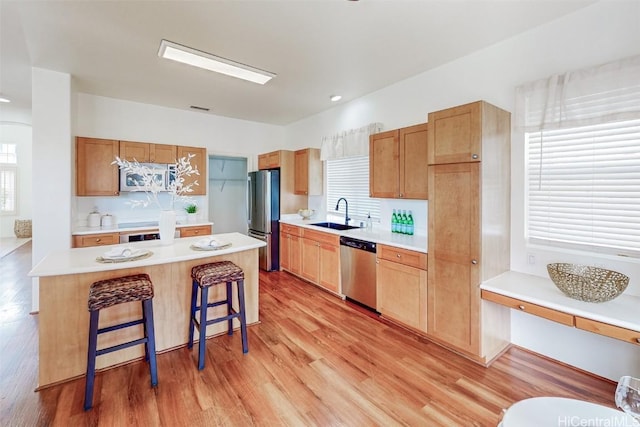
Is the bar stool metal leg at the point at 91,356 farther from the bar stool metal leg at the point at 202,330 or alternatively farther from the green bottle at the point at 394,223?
the green bottle at the point at 394,223

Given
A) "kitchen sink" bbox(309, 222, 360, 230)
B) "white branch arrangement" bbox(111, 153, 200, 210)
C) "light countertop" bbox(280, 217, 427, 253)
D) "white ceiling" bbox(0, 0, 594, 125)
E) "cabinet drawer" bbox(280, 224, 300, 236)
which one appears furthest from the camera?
"cabinet drawer" bbox(280, 224, 300, 236)

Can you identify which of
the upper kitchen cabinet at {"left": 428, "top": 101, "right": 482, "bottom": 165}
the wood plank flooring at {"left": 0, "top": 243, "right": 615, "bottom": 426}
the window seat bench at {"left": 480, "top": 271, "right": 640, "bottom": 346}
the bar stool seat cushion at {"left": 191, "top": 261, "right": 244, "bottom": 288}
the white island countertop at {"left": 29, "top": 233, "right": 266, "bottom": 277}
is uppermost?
the upper kitchen cabinet at {"left": 428, "top": 101, "right": 482, "bottom": 165}

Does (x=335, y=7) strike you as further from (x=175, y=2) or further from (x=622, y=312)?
(x=622, y=312)

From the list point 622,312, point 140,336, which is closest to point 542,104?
point 622,312

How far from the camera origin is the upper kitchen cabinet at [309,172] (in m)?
4.90

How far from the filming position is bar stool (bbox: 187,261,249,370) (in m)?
2.36

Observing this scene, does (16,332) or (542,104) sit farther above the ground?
(542,104)

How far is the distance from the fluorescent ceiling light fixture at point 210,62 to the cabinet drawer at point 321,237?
216 centimetres

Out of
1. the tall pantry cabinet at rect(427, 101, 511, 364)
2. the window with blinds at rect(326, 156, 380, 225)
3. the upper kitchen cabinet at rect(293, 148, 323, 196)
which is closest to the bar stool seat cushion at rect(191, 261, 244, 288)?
the tall pantry cabinet at rect(427, 101, 511, 364)

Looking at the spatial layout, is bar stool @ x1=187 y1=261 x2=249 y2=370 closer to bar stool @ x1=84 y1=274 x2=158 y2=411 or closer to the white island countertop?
the white island countertop

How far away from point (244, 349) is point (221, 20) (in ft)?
9.31

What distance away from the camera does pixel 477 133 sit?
231cm

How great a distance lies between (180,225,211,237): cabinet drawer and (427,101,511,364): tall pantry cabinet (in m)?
3.54

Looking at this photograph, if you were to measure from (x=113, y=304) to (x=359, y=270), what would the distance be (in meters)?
2.46
